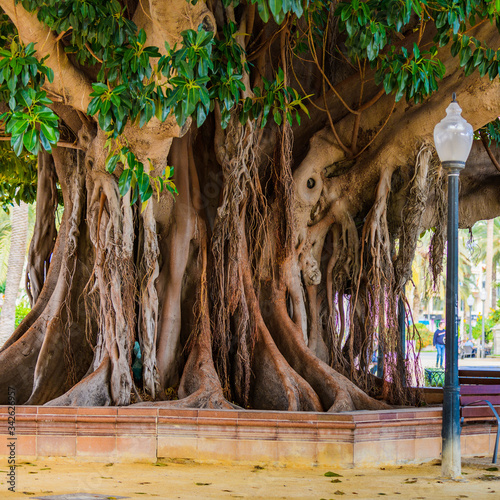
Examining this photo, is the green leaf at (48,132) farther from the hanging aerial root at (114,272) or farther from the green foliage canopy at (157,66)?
the hanging aerial root at (114,272)

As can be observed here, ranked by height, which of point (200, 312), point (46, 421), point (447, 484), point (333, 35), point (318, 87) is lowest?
point (447, 484)

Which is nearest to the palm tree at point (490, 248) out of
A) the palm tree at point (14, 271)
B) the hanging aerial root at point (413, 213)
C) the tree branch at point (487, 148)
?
the palm tree at point (14, 271)

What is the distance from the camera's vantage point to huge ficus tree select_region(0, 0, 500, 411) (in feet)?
19.0

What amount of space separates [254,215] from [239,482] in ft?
9.24

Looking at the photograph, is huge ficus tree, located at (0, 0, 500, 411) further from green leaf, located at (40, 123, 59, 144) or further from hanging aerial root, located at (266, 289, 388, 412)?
green leaf, located at (40, 123, 59, 144)

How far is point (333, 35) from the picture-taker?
7.80 metres

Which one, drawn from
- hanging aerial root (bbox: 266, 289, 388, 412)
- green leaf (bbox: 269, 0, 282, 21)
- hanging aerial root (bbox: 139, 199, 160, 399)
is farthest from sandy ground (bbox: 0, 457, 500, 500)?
green leaf (bbox: 269, 0, 282, 21)

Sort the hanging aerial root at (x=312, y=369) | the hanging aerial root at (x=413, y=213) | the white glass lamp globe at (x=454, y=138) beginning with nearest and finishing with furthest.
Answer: the white glass lamp globe at (x=454, y=138), the hanging aerial root at (x=312, y=369), the hanging aerial root at (x=413, y=213)

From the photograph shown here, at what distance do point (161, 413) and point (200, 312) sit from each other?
1.36 metres

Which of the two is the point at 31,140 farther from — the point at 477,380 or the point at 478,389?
the point at 477,380

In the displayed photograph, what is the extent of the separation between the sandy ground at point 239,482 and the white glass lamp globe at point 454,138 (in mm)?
2369

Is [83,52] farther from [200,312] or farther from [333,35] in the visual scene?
[333,35]

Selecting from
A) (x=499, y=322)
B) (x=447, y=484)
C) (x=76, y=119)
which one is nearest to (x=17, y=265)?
(x=76, y=119)

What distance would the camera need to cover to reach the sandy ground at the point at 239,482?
4.63 meters
